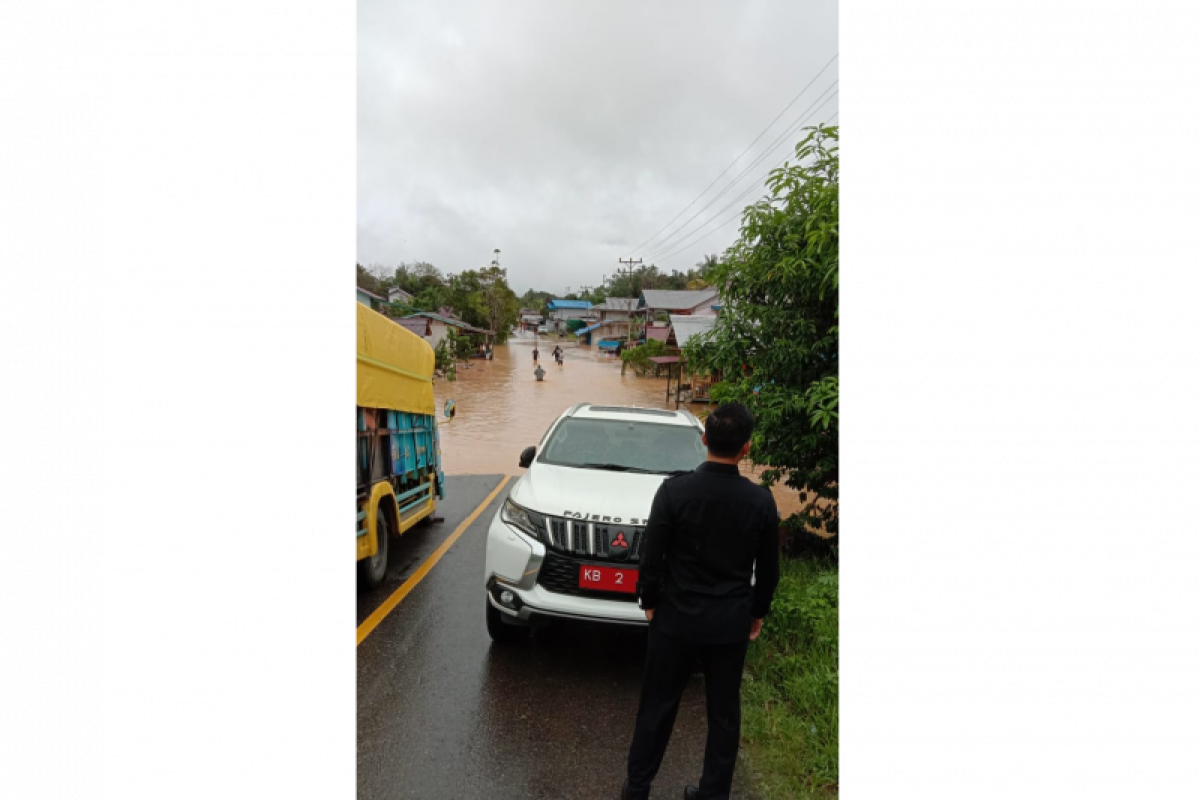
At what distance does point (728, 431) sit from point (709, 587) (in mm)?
673

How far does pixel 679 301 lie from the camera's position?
6394cm

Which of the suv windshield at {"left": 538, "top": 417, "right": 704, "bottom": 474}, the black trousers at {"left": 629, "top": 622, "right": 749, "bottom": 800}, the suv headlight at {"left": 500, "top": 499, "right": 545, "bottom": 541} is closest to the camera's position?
the black trousers at {"left": 629, "top": 622, "right": 749, "bottom": 800}

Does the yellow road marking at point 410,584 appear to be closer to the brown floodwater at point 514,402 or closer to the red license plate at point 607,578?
the red license plate at point 607,578

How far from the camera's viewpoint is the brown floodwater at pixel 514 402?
44.2 ft

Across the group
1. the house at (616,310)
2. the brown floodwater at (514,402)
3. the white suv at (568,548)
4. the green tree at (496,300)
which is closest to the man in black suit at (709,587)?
the white suv at (568,548)

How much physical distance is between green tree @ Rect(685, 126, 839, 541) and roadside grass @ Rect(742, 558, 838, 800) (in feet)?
4.61

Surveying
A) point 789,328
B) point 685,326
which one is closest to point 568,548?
point 789,328

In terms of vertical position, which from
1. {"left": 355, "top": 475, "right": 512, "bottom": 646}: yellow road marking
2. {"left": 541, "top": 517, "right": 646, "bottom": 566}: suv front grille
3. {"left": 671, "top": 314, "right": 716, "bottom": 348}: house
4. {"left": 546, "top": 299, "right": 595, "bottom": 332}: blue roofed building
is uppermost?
{"left": 546, "top": 299, "right": 595, "bottom": 332}: blue roofed building

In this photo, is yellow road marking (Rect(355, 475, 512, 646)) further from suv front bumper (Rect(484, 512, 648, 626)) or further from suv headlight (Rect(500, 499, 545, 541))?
suv headlight (Rect(500, 499, 545, 541))

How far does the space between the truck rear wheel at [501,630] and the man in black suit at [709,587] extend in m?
1.76

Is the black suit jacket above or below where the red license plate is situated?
above

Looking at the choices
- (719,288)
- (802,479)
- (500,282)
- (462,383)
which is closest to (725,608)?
(802,479)

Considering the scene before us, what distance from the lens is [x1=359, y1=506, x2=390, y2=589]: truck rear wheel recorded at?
5.29 m

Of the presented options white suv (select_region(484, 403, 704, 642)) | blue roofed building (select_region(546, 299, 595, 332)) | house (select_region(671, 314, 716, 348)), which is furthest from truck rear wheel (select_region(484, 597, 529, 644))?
blue roofed building (select_region(546, 299, 595, 332))
